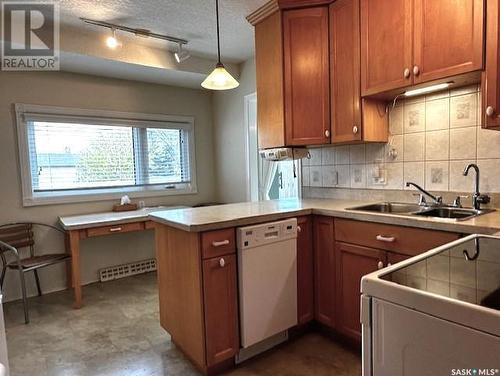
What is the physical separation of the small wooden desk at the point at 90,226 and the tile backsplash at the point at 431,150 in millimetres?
2069

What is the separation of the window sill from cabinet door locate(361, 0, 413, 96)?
273 centimetres

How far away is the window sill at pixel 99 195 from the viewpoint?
10.6 feet

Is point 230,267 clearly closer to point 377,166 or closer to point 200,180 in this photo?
point 377,166

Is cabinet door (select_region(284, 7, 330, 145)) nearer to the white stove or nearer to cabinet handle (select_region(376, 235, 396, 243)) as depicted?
cabinet handle (select_region(376, 235, 396, 243))

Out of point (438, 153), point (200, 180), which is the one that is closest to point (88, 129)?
point (200, 180)

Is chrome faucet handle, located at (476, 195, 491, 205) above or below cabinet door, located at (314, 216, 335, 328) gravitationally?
above

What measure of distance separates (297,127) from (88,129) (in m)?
2.39

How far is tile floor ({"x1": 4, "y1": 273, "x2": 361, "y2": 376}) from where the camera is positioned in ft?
6.38

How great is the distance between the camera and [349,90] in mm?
2238

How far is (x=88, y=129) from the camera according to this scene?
11.6 feet

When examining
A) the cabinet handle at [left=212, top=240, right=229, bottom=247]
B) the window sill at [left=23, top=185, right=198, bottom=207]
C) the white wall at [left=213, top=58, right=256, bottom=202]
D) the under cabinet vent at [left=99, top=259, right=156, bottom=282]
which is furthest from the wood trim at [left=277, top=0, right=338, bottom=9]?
the under cabinet vent at [left=99, top=259, right=156, bottom=282]

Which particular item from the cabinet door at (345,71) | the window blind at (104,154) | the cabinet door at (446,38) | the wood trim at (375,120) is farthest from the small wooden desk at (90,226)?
the cabinet door at (446,38)

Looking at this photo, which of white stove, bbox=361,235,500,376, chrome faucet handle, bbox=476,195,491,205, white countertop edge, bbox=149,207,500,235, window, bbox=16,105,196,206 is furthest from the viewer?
window, bbox=16,105,196,206
